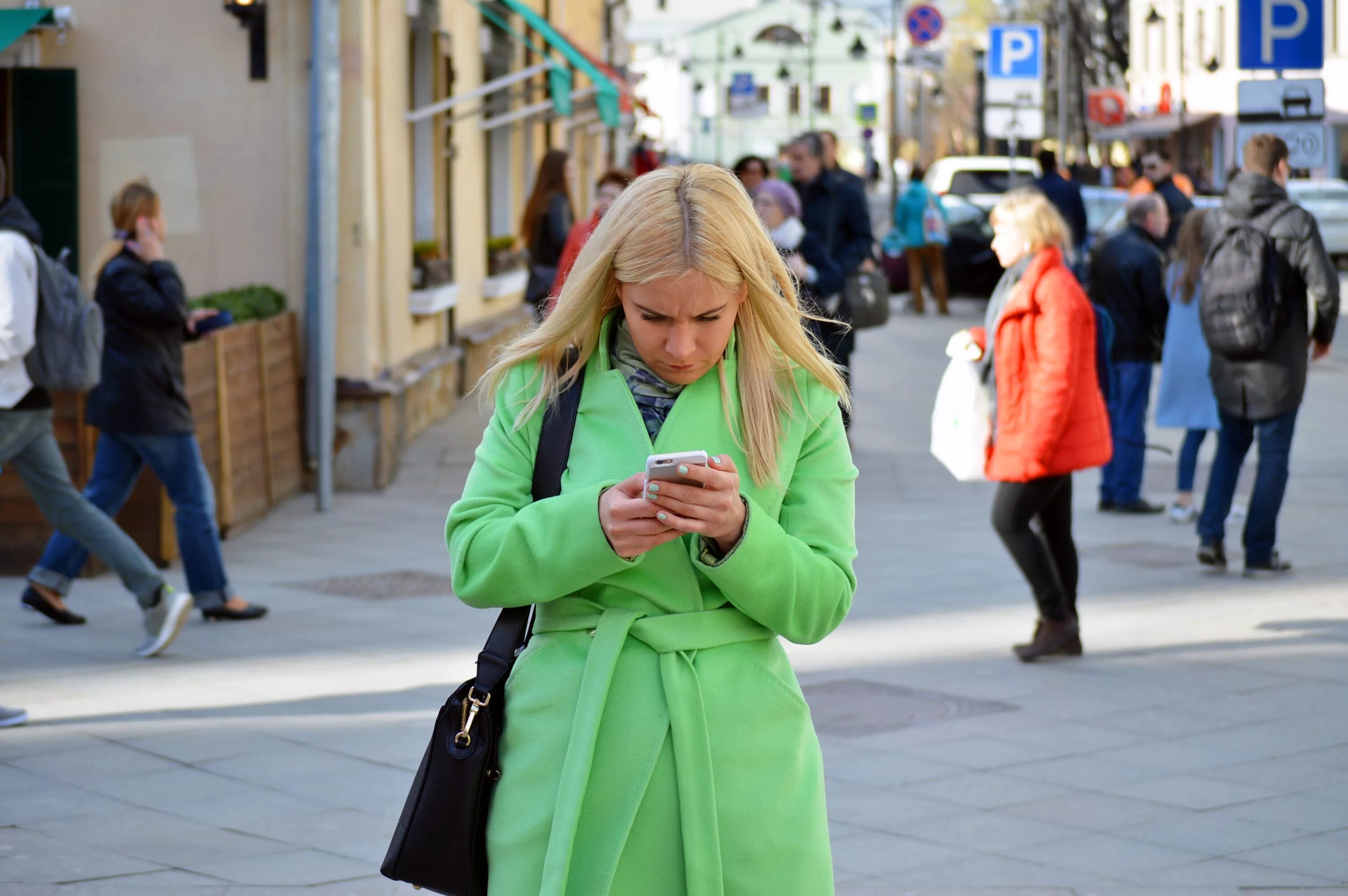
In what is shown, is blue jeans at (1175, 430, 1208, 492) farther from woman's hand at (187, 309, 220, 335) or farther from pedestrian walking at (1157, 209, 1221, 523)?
woman's hand at (187, 309, 220, 335)

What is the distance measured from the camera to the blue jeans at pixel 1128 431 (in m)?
11.6

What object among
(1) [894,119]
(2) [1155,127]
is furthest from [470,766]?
(1) [894,119]

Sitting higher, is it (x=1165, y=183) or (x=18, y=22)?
(x=18, y=22)

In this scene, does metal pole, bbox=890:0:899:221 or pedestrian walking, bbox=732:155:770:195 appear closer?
pedestrian walking, bbox=732:155:770:195

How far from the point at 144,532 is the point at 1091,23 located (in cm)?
4480

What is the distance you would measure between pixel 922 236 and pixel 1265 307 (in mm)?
15472

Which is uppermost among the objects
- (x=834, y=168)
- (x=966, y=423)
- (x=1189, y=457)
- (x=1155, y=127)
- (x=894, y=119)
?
(x=894, y=119)

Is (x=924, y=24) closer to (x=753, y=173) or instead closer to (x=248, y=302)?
(x=753, y=173)

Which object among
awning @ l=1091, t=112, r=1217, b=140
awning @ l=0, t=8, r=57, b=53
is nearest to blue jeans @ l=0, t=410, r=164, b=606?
awning @ l=0, t=8, r=57, b=53

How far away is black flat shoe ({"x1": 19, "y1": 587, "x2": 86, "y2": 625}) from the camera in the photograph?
26.9ft

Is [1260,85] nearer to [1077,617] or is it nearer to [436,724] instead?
[1077,617]

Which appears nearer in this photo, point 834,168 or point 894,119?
point 834,168

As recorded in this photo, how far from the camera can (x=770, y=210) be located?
36.8 feet

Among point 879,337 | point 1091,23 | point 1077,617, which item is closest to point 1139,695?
point 1077,617
